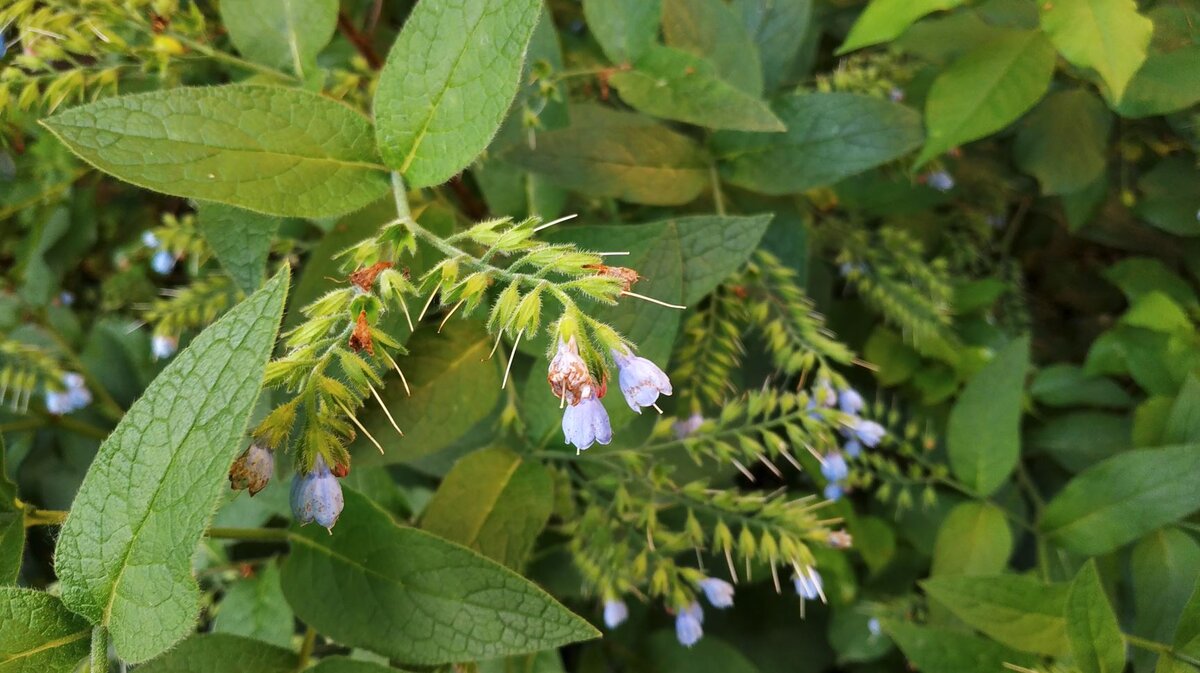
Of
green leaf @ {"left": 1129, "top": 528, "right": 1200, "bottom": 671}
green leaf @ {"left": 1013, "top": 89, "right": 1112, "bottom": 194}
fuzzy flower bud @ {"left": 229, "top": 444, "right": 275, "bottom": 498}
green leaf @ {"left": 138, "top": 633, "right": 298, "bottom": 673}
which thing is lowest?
green leaf @ {"left": 1129, "top": 528, "right": 1200, "bottom": 671}

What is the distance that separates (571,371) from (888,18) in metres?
0.84

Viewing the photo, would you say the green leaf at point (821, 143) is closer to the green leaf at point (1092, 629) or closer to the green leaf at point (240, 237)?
the green leaf at point (1092, 629)

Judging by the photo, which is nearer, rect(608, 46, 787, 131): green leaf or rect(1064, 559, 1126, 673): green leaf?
rect(1064, 559, 1126, 673): green leaf

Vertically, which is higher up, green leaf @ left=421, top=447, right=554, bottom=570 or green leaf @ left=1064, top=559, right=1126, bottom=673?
green leaf @ left=421, top=447, right=554, bottom=570

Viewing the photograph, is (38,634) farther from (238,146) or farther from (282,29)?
(282,29)

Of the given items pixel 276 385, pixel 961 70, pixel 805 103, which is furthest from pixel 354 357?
pixel 961 70

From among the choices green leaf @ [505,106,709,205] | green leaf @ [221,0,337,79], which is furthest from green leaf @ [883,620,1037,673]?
green leaf @ [221,0,337,79]

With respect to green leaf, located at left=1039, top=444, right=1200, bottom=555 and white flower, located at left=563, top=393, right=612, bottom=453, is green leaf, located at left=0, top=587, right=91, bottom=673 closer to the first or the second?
white flower, located at left=563, top=393, right=612, bottom=453

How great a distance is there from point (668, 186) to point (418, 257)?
529 mm

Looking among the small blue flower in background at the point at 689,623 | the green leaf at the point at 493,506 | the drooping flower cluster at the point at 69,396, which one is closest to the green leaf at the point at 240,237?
the green leaf at the point at 493,506

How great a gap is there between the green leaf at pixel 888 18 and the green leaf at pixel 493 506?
2.68 ft

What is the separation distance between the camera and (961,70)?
1426 mm

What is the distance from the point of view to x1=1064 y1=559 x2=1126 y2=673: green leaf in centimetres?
108

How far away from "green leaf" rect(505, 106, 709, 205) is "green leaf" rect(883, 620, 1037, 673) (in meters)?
0.83
